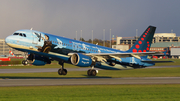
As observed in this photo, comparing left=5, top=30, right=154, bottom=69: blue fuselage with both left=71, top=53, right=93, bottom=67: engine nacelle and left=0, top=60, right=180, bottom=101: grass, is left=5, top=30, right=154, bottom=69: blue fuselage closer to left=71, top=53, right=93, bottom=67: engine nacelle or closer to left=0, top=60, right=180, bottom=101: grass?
left=71, top=53, right=93, bottom=67: engine nacelle

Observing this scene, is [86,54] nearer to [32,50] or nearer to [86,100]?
[32,50]

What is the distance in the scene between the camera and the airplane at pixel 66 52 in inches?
1373

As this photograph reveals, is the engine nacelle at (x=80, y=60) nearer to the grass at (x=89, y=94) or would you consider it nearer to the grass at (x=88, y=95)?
the grass at (x=89, y=94)

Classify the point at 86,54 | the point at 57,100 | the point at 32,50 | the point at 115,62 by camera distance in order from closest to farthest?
the point at 57,100 → the point at 32,50 → the point at 86,54 → the point at 115,62

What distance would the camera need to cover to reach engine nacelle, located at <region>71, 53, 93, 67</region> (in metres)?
36.4

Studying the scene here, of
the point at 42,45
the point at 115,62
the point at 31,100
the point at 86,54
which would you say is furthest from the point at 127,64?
the point at 31,100

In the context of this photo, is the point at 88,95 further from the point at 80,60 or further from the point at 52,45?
the point at 52,45

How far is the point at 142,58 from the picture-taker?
45688mm

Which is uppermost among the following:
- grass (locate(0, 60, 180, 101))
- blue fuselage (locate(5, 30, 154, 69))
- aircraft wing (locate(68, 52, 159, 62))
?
blue fuselage (locate(5, 30, 154, 69))

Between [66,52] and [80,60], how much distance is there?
2.92 metres

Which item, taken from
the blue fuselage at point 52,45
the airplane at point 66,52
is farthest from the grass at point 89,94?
the airplane at point 66,52

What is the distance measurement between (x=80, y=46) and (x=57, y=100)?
22441 millimetres

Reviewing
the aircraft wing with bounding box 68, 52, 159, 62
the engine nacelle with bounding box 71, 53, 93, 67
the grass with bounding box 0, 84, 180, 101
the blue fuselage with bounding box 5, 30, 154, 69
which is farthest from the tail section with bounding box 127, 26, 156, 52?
the grass with bounding box 0, 84, 180, 101

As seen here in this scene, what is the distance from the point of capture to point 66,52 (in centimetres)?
3791
